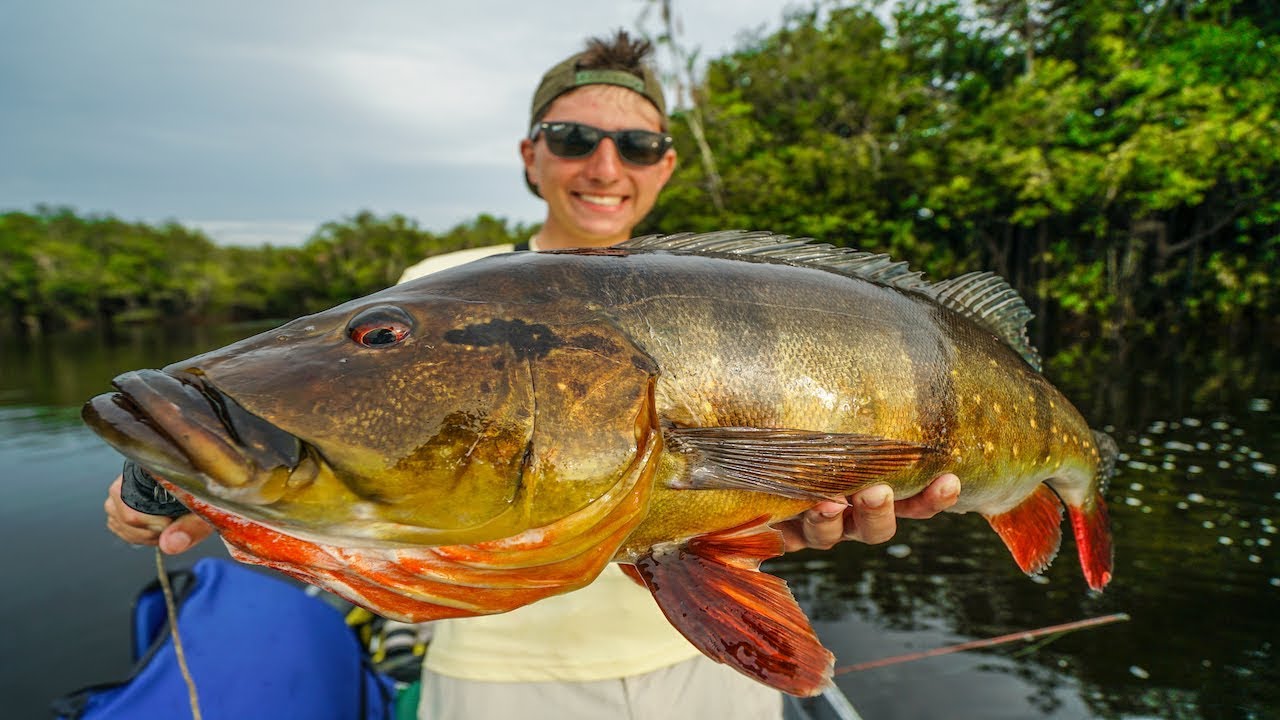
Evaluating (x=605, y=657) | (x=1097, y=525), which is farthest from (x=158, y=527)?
(x=1097, y=525)

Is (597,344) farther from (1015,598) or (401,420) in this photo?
(1015,598)

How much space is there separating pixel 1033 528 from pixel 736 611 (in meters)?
1.57

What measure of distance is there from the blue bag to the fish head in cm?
232

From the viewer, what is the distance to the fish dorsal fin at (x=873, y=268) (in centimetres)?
172

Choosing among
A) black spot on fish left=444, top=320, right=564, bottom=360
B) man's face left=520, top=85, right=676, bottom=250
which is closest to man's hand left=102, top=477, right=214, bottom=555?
black spot on fish left=444, top=320, right=564, bottom=360

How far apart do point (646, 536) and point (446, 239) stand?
64.6 meters

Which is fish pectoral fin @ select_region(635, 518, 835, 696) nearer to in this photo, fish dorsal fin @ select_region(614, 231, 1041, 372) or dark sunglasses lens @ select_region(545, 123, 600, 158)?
fish dorsal fin @ select_region(614, 231, 1041, 372)

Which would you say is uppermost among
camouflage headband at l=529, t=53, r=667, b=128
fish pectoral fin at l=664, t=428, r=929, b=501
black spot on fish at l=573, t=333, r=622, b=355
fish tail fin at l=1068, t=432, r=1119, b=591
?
camouflage headband at l=529, t=53, r=667, b=128

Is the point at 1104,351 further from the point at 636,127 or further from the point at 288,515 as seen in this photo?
the point at 288,515

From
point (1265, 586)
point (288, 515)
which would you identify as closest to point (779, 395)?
point (288, 515)

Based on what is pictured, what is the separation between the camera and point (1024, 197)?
64.2ft

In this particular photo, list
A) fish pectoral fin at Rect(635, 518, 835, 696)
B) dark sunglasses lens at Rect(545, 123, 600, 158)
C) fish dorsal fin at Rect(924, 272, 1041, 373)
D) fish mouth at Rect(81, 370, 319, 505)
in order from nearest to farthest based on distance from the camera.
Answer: fish mouth at Rect(81, 370, 319, 505) → fish pectoral fin at Rect(635, 518, 835, 696) → fish dorsal fin at Rect(924, 272, 1041, 373) → dark sunglasses lens at Rect(545, 123, 600, 158)

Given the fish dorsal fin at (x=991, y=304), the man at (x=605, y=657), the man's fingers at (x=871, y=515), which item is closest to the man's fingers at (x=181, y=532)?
the man at (x=605, y=657)

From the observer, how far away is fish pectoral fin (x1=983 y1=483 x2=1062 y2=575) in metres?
2.31
